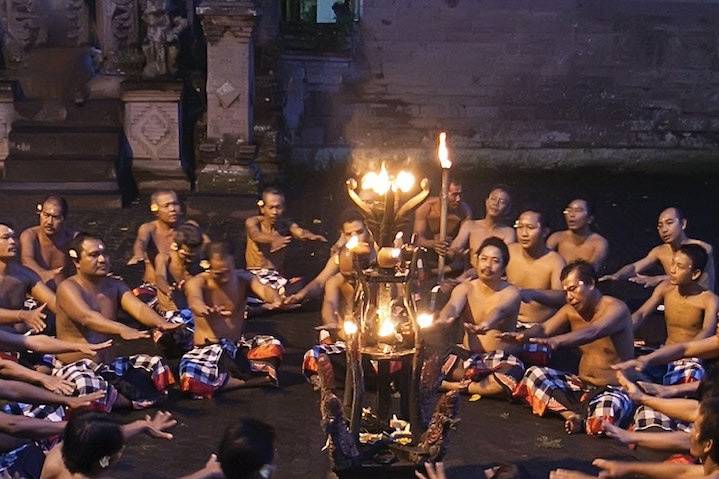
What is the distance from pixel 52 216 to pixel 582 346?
13.6ft

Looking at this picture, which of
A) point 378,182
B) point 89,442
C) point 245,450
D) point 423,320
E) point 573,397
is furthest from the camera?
point 573,397

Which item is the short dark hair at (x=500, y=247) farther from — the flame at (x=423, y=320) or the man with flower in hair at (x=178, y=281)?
the flame at (x=423, y=320)

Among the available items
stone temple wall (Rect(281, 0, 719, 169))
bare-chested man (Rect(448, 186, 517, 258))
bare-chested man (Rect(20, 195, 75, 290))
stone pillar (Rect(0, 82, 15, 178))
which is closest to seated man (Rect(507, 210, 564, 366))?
bare-chested man (Rect(448, 186, 517, 258))

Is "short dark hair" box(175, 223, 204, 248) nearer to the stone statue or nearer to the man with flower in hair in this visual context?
the man with flower in hair

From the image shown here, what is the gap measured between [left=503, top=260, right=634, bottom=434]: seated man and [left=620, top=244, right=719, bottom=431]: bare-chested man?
10.3 inches

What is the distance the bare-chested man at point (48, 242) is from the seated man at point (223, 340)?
159 centimetres

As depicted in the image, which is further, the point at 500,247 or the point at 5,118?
the point at 5,118

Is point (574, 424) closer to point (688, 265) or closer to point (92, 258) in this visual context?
point (688, 265)

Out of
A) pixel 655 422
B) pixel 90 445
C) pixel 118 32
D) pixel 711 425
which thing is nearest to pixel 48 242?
pixel 90 445

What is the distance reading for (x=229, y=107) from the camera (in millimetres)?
13242

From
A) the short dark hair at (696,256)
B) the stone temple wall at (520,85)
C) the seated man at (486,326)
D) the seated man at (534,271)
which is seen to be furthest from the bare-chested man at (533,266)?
the stone temple wall at (520,85)

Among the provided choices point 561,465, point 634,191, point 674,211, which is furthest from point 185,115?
point 561,465

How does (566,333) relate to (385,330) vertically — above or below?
below

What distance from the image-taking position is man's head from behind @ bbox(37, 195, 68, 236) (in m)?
8.70
